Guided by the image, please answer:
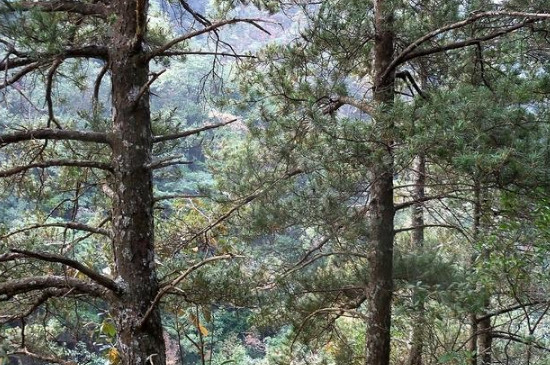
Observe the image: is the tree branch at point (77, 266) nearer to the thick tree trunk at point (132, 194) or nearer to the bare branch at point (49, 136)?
the thick tree trunk at point (132, 194)

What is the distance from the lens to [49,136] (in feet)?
7.97

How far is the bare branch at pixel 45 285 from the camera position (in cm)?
213

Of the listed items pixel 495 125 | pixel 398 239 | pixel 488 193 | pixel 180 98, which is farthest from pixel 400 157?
pixel 180 98

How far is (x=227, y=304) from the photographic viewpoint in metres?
3.73

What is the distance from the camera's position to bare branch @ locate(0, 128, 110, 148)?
7.77 ft

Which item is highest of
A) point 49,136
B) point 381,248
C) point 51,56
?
point 51,56

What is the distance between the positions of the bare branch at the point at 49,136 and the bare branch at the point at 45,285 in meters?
0.64

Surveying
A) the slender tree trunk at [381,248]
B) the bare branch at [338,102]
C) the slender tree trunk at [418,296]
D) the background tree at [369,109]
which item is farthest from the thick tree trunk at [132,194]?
the slender tree trunk at [381,248]

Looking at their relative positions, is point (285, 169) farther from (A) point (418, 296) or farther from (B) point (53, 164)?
(B) point (53, 164)

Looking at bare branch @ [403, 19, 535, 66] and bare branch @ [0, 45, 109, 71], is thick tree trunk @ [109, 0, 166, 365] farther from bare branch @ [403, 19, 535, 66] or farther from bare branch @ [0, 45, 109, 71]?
bare branch @ [403, 19, 535, 66]

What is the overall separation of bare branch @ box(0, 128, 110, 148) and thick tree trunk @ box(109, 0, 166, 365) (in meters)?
0.11

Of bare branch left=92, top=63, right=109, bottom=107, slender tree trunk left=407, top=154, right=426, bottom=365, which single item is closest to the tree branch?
bare branch left=92, top=63, right=109, bottom=107

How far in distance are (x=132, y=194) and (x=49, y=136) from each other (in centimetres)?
47

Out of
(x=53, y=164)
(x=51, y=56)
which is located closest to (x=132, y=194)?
(x=53, y=164)
